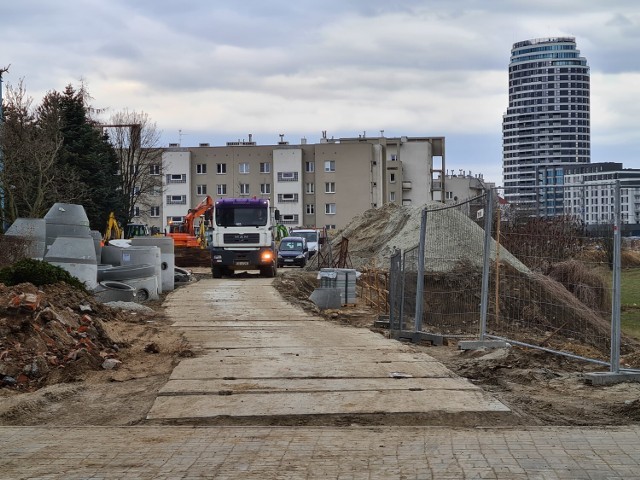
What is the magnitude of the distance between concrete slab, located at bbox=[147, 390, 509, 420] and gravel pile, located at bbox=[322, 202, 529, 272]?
413cm

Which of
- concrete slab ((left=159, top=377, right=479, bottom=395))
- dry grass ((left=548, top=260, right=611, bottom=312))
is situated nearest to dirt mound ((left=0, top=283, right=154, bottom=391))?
A: concrete slab ((left=159, top=377, right=479, bottom=395))

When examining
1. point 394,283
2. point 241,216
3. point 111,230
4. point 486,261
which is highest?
point 241,216

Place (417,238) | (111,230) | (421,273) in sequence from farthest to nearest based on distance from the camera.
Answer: (111,230) → (417,238) → (421,273)

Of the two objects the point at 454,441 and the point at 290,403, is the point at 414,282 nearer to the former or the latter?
the point at 290,403

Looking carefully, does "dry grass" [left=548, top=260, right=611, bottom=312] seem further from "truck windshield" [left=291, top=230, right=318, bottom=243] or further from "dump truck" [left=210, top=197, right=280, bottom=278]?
"truck windshield" [left=291, top=230, right=318, bottom=243]

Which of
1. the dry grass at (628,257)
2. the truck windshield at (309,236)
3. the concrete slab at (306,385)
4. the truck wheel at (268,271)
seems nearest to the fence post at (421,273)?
the dry grass at (628,257)

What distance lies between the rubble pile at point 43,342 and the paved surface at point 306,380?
1.39m

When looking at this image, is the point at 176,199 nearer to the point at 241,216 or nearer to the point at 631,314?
the point at 241,216

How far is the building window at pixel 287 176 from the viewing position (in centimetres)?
10450

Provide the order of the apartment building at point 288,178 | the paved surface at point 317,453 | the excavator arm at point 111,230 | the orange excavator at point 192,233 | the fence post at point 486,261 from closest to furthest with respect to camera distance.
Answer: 1. the paved surface at point 317,453
2. the fence post at point 486,261
3. the excavator arm at point 111,230
4. the orange excavator at point 192,233
5. the apartment building at point 288,178

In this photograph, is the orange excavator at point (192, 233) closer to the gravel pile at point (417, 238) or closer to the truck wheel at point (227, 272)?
the gravel pile at point (417, 238)

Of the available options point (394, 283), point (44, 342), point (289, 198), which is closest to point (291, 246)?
point (394, 283)

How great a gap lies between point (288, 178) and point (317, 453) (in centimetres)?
9748

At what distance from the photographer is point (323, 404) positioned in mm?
9773
